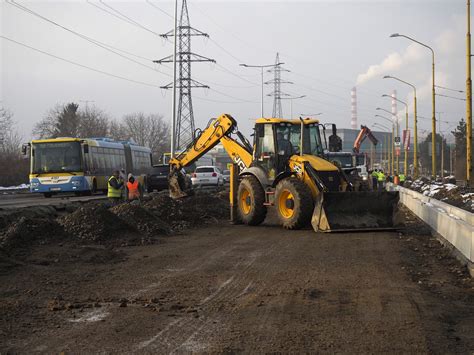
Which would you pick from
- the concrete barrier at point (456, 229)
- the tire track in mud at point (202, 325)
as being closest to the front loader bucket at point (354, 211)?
the concrete barrier at point (456, 229)

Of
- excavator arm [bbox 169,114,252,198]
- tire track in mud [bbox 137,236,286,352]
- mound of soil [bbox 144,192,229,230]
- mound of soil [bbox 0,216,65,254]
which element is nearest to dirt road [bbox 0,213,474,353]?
tire track in mud [bbox 137,236,286,352]

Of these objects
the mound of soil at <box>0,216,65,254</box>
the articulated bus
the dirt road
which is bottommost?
the dirt road

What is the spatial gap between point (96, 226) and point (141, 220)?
197 centimetres

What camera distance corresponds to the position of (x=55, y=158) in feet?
99.3

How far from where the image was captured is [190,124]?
159ft

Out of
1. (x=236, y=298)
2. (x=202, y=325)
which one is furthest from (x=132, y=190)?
(x=202, y=325)

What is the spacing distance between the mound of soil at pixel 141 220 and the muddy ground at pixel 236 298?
2087 mm

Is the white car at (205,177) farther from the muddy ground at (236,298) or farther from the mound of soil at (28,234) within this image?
the muddy ground at (236,298)

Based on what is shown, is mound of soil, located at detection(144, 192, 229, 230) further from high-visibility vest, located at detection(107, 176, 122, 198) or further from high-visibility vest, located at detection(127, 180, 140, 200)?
high-visibility vest, located at detection(107, 176, 122, 198)

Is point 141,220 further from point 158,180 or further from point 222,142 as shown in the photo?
point 158,180

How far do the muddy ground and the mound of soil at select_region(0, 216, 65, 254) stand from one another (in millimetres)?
333

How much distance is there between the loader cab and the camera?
1695 cm

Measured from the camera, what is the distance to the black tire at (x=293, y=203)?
1538cm

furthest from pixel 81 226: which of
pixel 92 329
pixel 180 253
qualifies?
pixel 92 329
